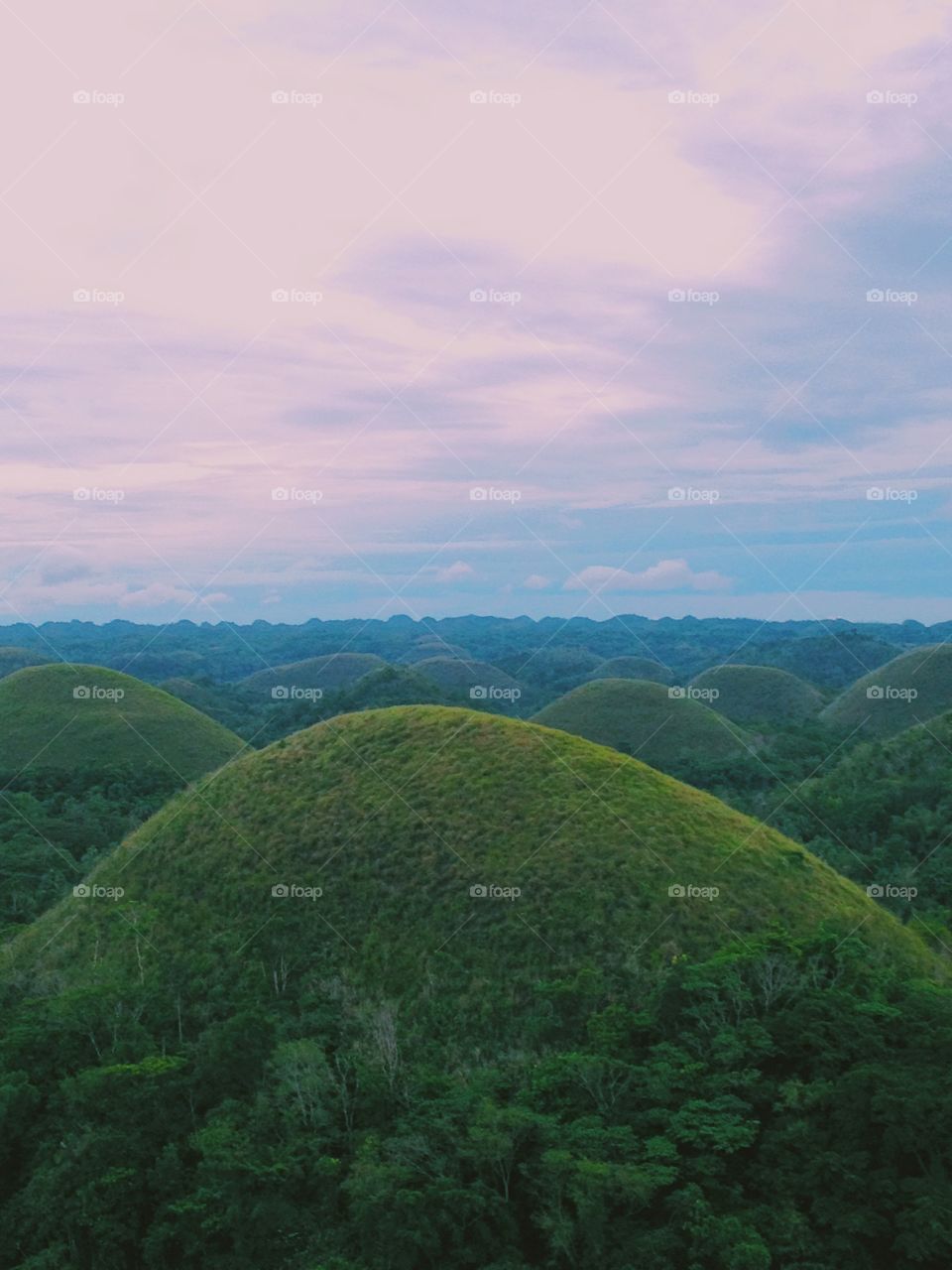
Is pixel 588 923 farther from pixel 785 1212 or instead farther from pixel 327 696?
pixel 327 696

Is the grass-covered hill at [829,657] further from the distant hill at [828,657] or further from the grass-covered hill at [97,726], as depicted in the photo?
the grass-covered hill at [97,726]

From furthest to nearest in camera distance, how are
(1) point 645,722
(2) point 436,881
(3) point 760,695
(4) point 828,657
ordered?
(4) point 828,657 < (3) point 760,695 < (1) point 645,722 < (2) point 436,881

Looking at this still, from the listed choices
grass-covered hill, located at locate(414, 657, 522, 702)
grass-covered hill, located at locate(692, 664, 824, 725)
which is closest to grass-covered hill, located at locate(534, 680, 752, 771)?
grass-covered hill, located at locate(692, 664, 824, 725)

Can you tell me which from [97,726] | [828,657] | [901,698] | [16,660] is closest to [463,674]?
[16,660]

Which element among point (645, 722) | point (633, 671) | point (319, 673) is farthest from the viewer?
point (319, 673)

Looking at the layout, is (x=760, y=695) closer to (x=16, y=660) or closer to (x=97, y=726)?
(x=97, y=726)

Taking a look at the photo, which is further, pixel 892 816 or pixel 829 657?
pixel 829 657

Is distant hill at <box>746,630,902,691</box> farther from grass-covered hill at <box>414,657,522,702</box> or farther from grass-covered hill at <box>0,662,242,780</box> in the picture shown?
grass-covered hill at <box>0,662,242,780</box>
